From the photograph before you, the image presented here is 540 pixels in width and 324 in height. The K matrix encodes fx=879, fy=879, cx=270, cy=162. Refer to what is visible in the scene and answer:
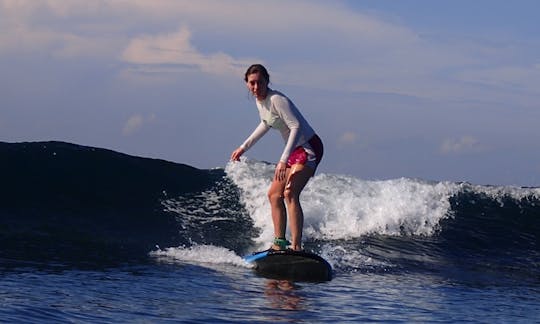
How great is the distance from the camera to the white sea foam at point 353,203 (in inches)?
500

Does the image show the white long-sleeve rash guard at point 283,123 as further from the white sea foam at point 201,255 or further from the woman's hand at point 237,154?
the white sea foam at point 201,255

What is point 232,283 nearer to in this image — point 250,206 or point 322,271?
point 322,271

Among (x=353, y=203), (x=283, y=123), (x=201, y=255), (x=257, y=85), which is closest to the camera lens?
(x=257, y=85)

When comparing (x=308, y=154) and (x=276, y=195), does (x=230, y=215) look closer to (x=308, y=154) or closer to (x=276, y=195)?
(x=276, y=195)

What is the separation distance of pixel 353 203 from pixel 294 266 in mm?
5023

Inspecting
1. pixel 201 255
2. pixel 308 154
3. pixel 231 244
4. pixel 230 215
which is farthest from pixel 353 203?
pixel 308 154

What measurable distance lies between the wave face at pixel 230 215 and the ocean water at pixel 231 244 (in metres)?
0.03

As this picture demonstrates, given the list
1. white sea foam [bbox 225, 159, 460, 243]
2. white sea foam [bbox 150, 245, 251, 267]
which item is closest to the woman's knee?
white sea foam [bbox 150, 245, 251, 267]

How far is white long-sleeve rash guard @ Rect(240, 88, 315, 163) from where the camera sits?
868 centimetres

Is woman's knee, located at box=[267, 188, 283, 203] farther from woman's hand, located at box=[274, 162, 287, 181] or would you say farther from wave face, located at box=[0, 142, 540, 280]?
wave face, located at box=[0, 142, 540, 280]

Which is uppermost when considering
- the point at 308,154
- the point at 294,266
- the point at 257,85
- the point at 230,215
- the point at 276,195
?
the point at 257,85

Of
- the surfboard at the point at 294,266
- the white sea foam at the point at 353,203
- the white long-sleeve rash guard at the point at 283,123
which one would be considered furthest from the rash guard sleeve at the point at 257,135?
the white sea foam at the point at 353,203

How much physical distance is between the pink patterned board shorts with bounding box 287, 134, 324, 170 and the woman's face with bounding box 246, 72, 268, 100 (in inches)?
26.1

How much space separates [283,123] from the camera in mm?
9000
